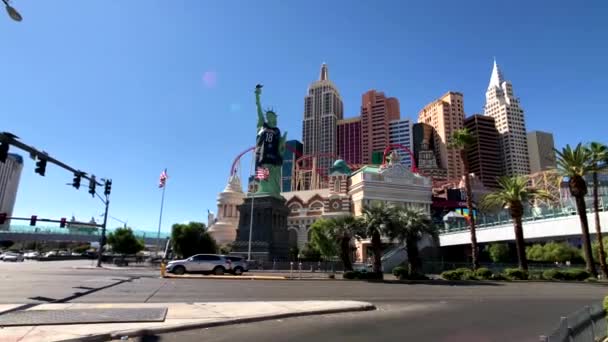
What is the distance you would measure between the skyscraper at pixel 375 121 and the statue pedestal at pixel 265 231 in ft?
400

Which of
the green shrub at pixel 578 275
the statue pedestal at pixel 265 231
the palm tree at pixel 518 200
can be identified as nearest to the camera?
the green shrub at pixel 578 275

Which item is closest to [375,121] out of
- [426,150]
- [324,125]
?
[324,125]

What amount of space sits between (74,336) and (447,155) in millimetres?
185231

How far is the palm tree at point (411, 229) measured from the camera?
1246 inches

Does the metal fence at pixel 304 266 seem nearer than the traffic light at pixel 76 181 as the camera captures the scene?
No

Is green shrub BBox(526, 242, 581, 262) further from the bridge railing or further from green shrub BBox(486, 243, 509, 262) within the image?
the bridge railing

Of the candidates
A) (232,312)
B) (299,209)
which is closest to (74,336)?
(232,312)

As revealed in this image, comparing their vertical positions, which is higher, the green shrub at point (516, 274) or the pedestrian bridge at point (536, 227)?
the pedestrian bridge at point (536, 227)

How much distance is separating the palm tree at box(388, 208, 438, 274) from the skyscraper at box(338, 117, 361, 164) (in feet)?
498

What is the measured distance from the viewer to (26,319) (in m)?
9.71

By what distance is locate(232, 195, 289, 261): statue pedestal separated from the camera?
198 feet

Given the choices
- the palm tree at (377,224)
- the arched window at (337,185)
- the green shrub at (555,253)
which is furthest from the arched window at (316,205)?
the palm tree at (377,224)

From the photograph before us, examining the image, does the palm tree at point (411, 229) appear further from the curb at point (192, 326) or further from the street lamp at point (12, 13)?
the street lamp at point (12, 13)

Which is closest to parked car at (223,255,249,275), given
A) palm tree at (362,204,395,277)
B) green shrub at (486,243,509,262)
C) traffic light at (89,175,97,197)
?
palm tree at (362,204,395,277)
